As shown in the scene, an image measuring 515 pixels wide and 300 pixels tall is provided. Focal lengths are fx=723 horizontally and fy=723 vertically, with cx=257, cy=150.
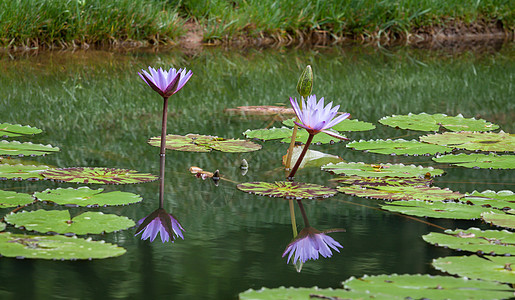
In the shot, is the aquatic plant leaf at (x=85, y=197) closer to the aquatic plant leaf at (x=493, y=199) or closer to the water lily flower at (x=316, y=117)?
the water lily flower at (x=316, y=117)

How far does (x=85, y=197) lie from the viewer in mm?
1724

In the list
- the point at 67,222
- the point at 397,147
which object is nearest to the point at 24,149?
the point at 67,222

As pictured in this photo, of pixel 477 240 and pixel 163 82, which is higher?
pixel 163 82

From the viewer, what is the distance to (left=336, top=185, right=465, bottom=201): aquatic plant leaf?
5.94 ft

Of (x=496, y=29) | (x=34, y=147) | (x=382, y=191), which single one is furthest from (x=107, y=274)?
(x=496, y=29)

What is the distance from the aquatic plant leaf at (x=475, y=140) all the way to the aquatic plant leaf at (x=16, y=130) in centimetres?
136

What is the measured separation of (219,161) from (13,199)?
2.47ft

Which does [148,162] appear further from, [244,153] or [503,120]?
[503,120]

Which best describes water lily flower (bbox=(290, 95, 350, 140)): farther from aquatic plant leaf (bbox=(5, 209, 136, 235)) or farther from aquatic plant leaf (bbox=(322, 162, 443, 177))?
aquatic plant leaf (bbox=(5, 209, 136, 235))

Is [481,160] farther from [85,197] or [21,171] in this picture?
[21,171]

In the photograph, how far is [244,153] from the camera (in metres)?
2.40

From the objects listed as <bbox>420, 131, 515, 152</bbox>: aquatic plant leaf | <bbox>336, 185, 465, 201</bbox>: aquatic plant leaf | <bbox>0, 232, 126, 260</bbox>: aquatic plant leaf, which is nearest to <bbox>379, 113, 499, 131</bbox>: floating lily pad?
<bbox>420, 131, 515, 152</bbox>: aquatic plant leaf

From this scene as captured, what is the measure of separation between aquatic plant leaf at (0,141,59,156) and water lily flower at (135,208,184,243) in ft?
2.21

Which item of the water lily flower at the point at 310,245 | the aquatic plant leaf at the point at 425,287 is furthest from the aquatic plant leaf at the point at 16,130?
the aquatic plant leaf at the point at 425,287
